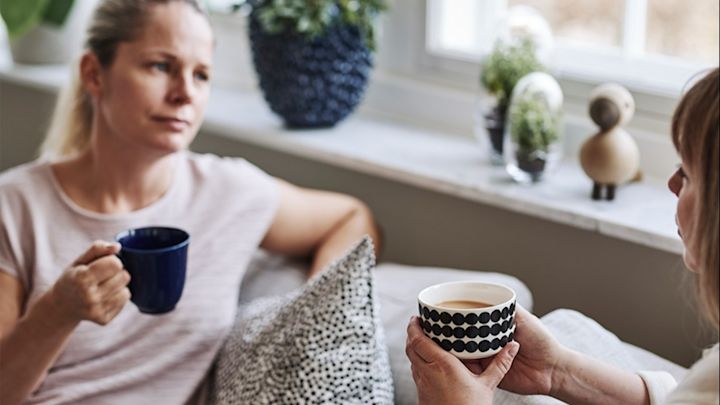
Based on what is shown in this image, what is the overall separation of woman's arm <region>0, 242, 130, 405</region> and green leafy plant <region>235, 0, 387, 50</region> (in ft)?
2.47

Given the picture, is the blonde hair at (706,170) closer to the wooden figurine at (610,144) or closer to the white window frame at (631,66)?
the wooden figurine at (610,144)

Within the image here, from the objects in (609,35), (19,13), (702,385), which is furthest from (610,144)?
(19,13)

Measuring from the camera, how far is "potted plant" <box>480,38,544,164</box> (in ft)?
6.27

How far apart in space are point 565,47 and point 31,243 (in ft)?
3.52

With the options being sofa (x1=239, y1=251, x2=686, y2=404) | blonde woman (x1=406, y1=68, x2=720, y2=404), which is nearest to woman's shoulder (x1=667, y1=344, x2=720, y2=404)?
blonde woman (x1=406, y1=68, x2=720, y2=404)

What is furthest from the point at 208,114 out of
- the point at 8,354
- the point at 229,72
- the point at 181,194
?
the point at 8,354

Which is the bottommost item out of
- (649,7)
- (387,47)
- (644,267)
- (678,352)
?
(678,352)

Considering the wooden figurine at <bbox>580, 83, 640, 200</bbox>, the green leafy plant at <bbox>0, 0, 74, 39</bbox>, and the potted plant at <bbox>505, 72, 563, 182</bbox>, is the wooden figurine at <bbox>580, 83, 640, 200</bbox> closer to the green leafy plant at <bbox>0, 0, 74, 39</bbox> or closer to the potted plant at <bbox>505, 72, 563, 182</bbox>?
the potted plant at <bbox>505, 72, 563, 182</bbox>

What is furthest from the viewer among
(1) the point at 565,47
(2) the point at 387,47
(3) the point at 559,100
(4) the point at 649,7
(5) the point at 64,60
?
(5) the point at 64,60

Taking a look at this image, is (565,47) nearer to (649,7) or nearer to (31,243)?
(649,7)

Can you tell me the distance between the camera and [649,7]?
6.35 ft

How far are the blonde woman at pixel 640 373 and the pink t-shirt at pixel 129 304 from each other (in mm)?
616

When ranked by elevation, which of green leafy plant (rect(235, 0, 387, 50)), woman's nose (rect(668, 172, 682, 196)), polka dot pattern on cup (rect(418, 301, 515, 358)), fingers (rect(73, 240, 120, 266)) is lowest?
fingers (rect(73, 240, 120, 266))

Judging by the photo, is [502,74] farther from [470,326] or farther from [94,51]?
[470,326]
